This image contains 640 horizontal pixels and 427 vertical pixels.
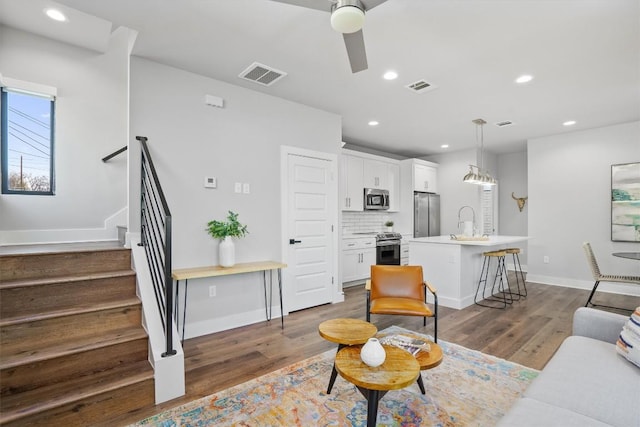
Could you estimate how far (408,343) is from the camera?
81.4 inches

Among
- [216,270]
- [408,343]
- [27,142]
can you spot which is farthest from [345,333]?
[27,142]

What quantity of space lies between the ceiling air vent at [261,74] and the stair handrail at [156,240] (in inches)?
48.5

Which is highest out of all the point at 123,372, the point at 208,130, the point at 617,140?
the point at 617,140

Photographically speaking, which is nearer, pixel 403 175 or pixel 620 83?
pixel 620 83

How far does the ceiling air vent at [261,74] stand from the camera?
3.13 m

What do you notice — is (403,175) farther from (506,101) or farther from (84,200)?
(84,200)

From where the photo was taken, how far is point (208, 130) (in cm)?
336

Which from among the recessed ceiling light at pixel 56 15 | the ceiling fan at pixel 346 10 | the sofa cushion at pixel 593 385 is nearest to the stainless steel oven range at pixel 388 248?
the sofa cushion at pixel 593 385

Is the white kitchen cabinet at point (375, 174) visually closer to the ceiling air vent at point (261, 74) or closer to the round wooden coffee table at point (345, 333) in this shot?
the ceiling air vent at point (261, 74)

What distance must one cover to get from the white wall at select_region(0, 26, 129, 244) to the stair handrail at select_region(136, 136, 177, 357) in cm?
156

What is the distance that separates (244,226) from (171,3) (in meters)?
2.17

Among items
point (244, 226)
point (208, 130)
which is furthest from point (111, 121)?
point (244, 226)

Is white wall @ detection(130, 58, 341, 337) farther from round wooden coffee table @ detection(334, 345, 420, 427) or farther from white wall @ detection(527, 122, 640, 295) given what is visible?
white wall @ detection(527, 122, 640, 295)

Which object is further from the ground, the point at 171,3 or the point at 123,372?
the point at 171,3
